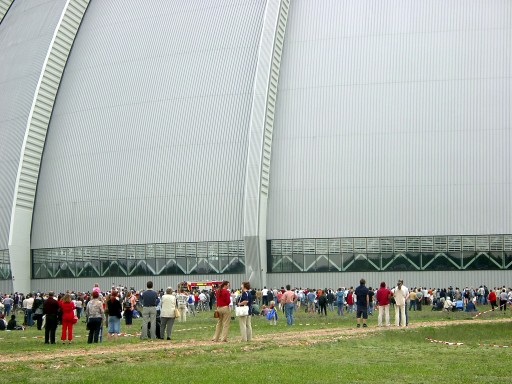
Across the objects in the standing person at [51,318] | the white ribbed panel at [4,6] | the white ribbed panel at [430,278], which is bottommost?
the standing person at [51,318]

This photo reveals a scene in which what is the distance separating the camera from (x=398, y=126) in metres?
57.8

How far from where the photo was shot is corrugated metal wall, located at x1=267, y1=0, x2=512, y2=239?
5688 cm

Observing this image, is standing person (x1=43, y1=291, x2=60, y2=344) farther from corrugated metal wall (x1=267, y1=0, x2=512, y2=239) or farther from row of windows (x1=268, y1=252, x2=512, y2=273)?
row of windows (x1=268, y1=252, x2=512, y2=273)

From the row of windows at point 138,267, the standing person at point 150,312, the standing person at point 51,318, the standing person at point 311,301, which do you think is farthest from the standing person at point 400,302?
the row of windows at point 138,267

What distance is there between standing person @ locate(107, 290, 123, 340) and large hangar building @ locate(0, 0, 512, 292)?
83.9 ft

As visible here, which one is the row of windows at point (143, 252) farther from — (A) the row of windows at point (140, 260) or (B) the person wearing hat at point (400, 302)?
(B) the person wearing hat at point (400, 302)

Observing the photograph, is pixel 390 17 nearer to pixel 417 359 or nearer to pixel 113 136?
pixel 113 136

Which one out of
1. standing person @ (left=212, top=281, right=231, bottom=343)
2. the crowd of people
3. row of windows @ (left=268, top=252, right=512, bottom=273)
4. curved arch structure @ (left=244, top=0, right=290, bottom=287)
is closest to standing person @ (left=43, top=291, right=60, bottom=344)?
the crowd of people

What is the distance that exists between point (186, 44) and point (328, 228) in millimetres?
15857

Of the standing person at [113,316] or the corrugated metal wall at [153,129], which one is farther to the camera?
the corrugated metal wall at [153,129]

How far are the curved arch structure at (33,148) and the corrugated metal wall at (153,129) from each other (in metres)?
0.77

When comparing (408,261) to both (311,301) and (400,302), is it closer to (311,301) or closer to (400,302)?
(311,301)

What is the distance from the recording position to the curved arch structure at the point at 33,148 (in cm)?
6372

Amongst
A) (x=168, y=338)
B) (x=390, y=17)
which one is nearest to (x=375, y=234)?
(x=390, y=17)
